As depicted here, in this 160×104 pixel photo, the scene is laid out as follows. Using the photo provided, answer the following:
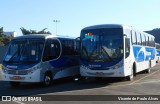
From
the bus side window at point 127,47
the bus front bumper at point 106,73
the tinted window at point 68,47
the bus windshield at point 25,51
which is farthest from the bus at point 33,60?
the bus side window at point 127,47

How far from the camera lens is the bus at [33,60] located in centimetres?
1537

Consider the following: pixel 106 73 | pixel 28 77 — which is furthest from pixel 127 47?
pixel 28 77

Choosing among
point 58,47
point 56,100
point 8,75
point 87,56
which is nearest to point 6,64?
point 8,75

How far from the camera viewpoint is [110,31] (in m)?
17.0

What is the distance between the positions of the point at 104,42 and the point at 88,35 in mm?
1063

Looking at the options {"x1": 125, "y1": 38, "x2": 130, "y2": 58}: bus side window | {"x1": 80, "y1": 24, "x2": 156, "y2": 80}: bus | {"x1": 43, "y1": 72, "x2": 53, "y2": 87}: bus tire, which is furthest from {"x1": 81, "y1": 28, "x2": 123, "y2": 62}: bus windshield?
{"x1": 43, "y1": 72, "x2": 53, "y2": 87}: bus tire

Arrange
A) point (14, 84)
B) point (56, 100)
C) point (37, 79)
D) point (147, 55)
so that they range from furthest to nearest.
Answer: point (147, 55)
point (14, 84)
point (37, 79)
point (56, 100)

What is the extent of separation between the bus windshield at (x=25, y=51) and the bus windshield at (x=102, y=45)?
8.72ft

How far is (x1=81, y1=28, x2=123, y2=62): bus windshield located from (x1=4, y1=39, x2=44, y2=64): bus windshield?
2.66 m

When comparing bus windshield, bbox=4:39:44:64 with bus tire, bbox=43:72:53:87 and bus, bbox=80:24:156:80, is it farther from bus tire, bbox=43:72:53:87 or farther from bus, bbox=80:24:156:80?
bus, bbox=80:24:156:80

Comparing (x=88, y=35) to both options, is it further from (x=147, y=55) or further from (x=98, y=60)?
(x=147, y=55)

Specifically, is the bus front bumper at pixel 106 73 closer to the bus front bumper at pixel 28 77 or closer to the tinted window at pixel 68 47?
the tinted window at pixel 68 47

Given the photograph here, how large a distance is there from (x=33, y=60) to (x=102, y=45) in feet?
12.5

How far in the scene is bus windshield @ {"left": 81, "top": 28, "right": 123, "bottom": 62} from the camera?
54.8ft
